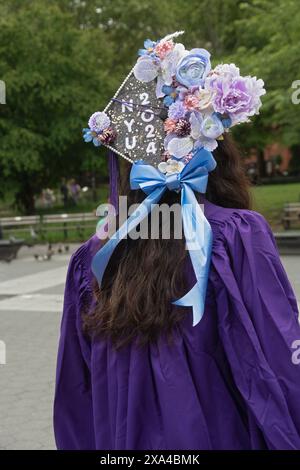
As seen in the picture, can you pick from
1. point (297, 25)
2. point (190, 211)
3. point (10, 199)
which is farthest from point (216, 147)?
point (10, 199)

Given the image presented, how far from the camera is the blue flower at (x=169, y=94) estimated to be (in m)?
1.70

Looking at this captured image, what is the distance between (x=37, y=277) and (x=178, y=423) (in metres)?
9.84

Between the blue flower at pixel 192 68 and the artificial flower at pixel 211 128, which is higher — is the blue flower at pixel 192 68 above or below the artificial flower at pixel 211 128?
above

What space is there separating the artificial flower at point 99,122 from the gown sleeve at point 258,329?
0.48 metres

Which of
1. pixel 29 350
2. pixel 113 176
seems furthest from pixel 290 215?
pixel 113 176

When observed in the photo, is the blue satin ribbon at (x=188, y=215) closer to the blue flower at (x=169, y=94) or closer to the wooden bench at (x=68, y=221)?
the blue flower at (x=169, y=94)

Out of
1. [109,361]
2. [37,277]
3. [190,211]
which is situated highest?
[190,211]

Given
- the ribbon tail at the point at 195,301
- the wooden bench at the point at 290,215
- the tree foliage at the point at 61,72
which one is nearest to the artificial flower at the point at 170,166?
the ribbon tail at the point at 195,301

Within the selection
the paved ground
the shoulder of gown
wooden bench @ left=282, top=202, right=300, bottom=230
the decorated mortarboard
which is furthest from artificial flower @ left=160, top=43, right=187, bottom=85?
wooden bench @ left=282, top=202, right=300, bottom=230

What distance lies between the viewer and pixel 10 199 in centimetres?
2080

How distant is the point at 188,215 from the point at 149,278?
0.66 feet

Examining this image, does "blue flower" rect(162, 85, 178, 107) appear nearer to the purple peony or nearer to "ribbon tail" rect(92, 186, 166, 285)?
the purple peony

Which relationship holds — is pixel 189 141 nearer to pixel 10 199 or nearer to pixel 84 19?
pixel 10 199

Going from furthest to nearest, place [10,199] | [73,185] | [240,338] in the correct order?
[73,185]
[10,199]
[240,338]
